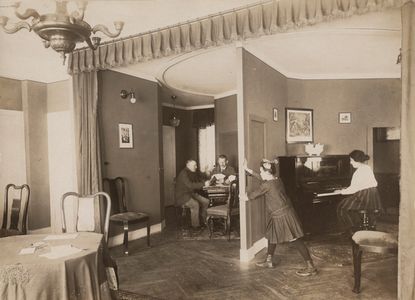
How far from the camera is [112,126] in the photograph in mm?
5641

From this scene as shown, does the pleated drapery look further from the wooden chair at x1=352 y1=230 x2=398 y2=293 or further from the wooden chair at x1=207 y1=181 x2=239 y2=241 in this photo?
the wooden chair at x1=207 y1=181 x2=239 y2=241

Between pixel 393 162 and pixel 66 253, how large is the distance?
23.4 ft

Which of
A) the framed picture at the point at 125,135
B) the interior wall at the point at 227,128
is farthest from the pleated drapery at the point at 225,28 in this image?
the interior wall at the point at 227,128

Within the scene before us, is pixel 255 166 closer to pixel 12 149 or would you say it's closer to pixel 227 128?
pixel 227 128

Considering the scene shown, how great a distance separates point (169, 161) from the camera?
31.9 feet

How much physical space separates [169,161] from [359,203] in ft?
19.3

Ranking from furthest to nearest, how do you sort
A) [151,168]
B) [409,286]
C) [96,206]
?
[151,168]
[96,206]
[409,286]

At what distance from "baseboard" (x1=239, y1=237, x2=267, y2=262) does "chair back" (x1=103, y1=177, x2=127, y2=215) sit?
2.09 m

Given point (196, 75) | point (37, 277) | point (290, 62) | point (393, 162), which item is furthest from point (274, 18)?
point (393, 162)

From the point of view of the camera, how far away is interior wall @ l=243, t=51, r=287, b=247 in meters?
A: 4.74

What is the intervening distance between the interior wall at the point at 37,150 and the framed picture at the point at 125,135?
1.68 meters

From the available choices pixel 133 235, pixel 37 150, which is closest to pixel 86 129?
pixel 37 150

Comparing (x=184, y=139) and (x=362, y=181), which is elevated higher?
(x=184, y=139)

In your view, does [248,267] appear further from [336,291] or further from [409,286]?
[409,286]
